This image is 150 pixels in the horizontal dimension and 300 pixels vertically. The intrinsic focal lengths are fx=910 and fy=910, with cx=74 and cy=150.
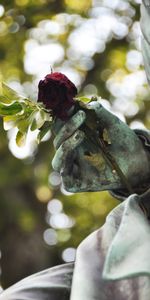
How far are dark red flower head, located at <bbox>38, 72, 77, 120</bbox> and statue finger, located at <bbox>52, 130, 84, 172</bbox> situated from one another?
0.25ft

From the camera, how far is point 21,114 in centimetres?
253

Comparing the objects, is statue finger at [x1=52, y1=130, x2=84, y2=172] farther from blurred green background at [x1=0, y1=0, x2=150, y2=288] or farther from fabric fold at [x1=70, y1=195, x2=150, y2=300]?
blurred green background at [x1=0, y1=0, x2=150, y2=288]

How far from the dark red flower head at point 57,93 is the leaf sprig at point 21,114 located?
0.18 feet

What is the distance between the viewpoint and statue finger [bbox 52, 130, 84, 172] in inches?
97.5

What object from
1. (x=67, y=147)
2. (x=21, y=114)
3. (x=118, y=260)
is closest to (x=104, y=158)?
(x=67, y=147)

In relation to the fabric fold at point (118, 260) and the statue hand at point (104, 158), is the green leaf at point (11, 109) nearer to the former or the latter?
the statue hand at point (104, 158)

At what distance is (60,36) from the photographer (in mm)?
8742

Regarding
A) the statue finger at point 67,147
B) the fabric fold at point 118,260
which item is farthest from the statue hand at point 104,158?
the fabric fold at point 118,260

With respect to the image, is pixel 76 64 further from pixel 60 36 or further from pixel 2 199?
pixel 2 199

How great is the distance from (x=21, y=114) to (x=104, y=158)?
0.28m

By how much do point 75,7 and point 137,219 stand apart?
5691mm

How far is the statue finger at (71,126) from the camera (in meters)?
2.46

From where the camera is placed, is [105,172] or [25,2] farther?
[25,2]

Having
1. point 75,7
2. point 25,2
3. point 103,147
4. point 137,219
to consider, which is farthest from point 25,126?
point 75,7
